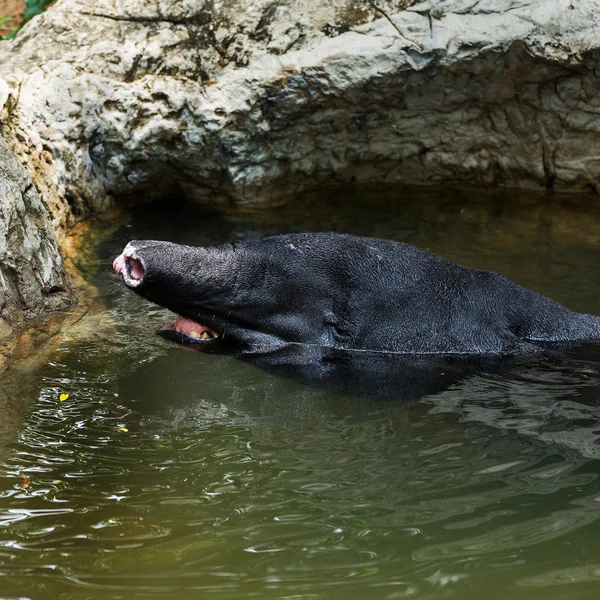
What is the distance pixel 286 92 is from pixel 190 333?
3185 millimetres

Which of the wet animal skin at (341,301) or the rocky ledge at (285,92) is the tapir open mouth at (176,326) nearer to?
the wet animal skin at (341,301)

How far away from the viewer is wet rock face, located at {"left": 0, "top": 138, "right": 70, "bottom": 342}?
21.0 feet

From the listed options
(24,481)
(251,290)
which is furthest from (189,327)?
(24,481)

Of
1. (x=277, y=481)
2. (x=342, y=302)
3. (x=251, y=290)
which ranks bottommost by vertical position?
(x=277, y=481)

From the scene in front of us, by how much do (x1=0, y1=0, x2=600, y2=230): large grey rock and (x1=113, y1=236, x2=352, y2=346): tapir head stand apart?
238cm

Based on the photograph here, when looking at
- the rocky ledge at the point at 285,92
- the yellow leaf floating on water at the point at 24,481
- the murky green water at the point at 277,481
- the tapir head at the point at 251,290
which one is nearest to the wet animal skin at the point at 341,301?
the tapir head at the point at 251,290

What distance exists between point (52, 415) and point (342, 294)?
2.15 m

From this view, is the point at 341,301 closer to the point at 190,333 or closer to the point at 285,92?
the point at 190,333

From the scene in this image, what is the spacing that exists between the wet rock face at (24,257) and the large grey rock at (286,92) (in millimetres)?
1382

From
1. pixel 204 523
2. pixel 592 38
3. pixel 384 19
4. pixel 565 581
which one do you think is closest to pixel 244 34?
pixel 384 19

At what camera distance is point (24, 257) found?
Result: 6.58m

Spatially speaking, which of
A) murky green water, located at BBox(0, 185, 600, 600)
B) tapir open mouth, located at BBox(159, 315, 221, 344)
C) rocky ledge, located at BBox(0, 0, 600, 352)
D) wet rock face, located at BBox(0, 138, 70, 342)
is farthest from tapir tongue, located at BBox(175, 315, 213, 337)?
Result: rocky ledge, located at BBox(0, 0, 600, 352)

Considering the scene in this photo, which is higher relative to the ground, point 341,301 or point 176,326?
point 341,301

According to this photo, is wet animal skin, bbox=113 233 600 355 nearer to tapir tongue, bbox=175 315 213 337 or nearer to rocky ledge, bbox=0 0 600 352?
tapir tongue, bbox=175 315 213 337
